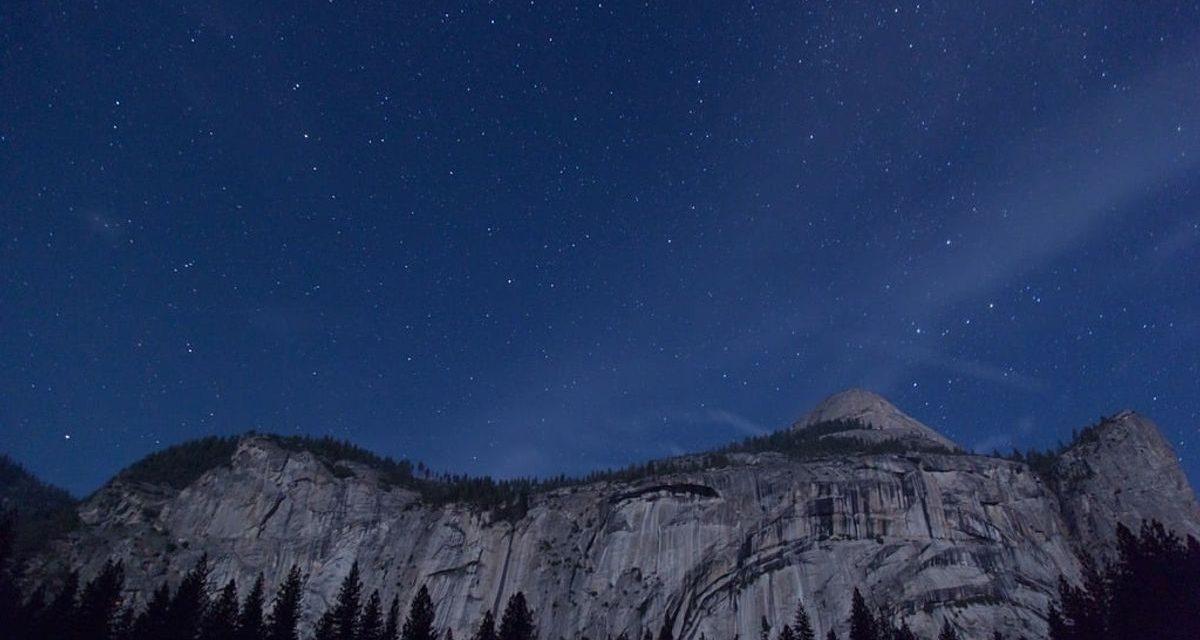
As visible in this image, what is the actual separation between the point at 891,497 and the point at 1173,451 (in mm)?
53365

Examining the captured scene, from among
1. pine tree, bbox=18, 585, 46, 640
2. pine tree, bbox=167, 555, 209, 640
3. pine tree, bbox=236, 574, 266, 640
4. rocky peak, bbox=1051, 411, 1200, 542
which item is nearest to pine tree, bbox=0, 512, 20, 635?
pine tree, bbox=18, 585, 46, 640

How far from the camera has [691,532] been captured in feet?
453

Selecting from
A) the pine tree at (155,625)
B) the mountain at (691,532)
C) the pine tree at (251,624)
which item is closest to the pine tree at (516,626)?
the pine tree at (251,624)

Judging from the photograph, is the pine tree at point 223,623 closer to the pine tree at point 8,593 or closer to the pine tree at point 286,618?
the pine tree at point 286,618

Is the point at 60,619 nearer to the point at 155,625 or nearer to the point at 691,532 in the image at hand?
the point at 155,625

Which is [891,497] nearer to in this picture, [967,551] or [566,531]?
[967,551]

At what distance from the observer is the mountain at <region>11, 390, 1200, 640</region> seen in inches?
4813

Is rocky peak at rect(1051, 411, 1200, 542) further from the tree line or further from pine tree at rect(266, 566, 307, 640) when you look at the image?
pine tree at rect(266, 566, 307, 640)

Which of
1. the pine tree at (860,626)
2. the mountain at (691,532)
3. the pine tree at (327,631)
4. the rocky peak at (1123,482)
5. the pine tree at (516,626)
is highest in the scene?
the rocky peak at (1123,482)

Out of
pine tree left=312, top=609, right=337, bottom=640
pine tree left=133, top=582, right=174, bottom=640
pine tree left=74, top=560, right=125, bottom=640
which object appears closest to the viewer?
pine tree left=74, top=560, right=125, bottom=640

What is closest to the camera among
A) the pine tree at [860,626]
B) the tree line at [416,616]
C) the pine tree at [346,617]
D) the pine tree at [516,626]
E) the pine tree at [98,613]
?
the pine tree at [98,613]

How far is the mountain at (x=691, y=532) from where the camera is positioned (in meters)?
122

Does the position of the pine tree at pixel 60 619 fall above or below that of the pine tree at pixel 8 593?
below

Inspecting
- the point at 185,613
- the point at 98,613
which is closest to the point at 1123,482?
the point at 185,613
